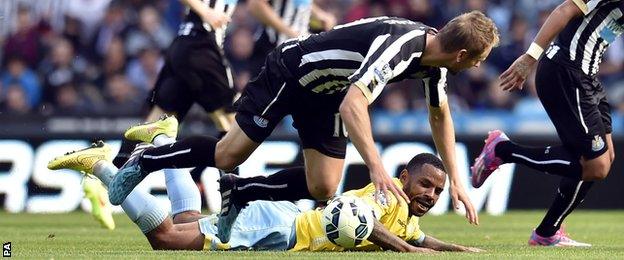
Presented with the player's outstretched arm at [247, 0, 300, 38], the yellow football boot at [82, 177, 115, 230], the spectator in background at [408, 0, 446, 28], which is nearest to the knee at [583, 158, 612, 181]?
the player's outstretched arm at [247, 0, 300, 38]

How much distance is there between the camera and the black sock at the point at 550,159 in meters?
9.75

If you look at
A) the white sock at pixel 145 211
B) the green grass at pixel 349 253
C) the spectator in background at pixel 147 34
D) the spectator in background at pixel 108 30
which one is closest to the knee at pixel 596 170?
the green grass at pixel 349 253

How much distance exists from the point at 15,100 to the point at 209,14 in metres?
6.68

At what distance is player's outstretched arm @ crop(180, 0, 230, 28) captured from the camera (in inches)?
456

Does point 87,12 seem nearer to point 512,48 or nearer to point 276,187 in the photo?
point 512,48

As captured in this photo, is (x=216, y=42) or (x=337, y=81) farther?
(x=216, y=42)

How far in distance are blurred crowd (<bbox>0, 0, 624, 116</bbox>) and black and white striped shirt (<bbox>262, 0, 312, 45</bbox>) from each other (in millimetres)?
4276

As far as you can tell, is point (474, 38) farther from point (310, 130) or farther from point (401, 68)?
point (310, 130)

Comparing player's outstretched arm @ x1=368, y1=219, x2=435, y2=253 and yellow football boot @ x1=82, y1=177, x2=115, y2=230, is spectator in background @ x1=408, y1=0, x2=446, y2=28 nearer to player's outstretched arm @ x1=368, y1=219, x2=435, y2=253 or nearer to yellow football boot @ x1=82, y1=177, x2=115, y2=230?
yellow football boot @ x1=82, y1=177, x2=115, y2=230

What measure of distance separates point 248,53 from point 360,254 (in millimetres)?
9934

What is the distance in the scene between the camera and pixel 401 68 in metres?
7.76

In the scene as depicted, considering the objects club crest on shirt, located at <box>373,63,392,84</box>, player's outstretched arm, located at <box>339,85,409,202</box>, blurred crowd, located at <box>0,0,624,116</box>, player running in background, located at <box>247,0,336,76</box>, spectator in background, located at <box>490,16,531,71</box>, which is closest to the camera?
player's outstretched arm, located at <box>339,85,409,202</box>

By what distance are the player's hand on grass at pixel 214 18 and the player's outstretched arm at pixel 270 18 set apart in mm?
912

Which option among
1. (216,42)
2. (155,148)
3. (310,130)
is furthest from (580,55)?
(216,42)
